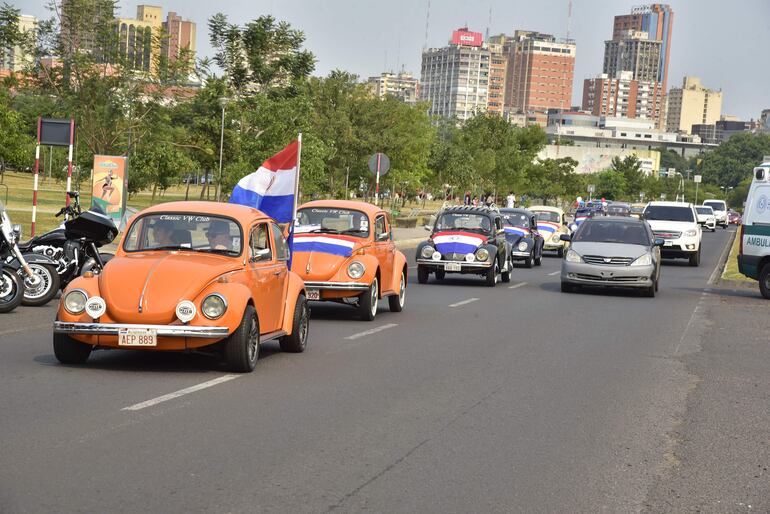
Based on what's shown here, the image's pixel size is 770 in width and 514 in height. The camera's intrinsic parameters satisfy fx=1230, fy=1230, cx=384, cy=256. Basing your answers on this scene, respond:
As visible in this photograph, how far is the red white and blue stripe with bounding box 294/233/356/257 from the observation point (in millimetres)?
16375

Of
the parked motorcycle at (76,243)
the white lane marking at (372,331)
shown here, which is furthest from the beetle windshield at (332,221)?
the parked motorcycle at (76,243)

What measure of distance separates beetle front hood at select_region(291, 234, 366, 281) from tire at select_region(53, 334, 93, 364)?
5242mm

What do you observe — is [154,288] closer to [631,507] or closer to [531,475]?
[531,475]

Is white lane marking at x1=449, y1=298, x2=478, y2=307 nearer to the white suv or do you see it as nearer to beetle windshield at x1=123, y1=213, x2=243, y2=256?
beetle windshield at x1=123, y1=213, x2=243, y2=256

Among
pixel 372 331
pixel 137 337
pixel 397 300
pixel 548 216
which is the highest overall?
pixel 548 216

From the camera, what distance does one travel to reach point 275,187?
47.8 feet

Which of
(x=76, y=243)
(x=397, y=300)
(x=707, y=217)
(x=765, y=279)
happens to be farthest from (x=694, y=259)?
(x=707, y=217)

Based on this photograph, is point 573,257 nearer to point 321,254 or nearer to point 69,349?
point 321,254

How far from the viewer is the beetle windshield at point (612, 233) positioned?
24.5 metres

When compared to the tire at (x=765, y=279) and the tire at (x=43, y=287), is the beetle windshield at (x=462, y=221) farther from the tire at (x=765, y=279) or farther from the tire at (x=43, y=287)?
the tire at (x=43, y=287)

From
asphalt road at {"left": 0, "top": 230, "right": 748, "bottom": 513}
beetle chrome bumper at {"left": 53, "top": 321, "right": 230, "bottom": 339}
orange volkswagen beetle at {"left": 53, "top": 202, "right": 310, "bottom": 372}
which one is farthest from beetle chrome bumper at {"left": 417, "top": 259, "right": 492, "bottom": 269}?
beetle chrome bumper at {"left": 53, "top": 321, "right": 230, "bottom": 339}

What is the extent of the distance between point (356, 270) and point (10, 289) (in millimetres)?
4434

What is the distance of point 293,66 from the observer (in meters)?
45.5

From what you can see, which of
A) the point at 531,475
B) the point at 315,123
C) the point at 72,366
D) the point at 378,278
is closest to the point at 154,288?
the point at 72,366
